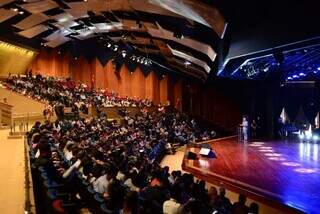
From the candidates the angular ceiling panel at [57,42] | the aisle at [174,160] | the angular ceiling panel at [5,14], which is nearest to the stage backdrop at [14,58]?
the angular ceiling panel at [57,42]

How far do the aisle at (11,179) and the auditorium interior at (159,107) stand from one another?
0.03m

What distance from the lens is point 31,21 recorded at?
2375cm

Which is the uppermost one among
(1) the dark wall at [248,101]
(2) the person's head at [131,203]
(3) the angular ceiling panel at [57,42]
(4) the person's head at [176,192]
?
(3) the angular ceiling panel at [57,42]

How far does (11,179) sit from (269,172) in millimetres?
7572

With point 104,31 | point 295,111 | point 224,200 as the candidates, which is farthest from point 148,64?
point 224,200

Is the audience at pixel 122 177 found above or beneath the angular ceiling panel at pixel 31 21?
beneath

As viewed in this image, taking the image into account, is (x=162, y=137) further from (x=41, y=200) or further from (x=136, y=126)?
(x=41, y=200)

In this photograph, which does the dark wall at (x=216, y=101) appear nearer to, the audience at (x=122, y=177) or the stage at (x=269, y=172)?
the stage at (x=269, y=172)

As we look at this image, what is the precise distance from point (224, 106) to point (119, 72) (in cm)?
896

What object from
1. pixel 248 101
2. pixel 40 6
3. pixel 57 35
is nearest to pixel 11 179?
pixel 40 6

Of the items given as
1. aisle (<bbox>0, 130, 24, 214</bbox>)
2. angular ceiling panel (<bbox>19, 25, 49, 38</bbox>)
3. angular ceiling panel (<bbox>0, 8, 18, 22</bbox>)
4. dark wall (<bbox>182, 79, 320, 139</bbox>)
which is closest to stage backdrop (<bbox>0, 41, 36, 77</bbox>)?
angular ceiling panel (<bbox>19, 25, 49, 38</bbox>)

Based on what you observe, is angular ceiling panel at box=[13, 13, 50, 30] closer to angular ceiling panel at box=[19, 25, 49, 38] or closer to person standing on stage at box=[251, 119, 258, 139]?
angular ceiling panel at box=[19, 25, 49, 38]

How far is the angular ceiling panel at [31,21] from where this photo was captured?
74.9ft

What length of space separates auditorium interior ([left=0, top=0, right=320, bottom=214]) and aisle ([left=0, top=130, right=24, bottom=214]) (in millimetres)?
32
